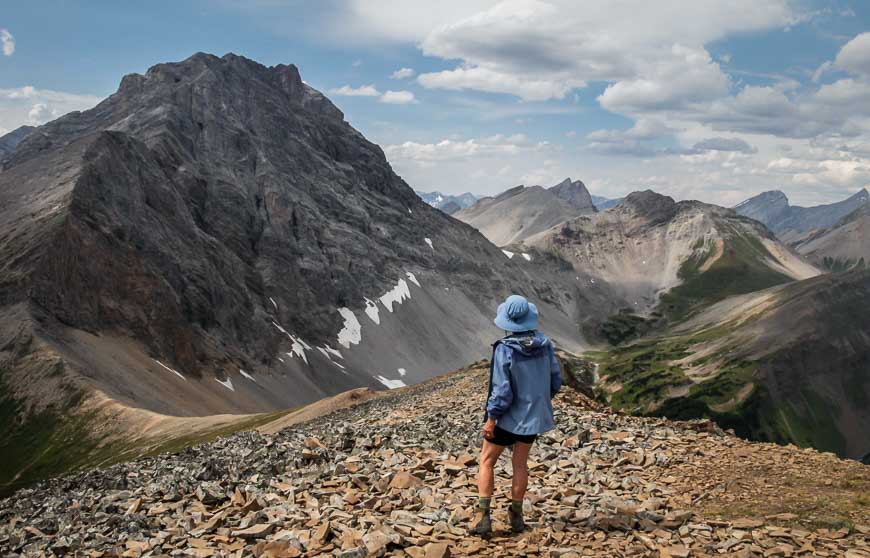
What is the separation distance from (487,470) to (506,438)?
725 mm

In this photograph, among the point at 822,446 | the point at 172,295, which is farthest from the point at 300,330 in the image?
the point at 822,446

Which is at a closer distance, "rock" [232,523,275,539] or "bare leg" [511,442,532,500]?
"bare leg" [511,442,532,500]

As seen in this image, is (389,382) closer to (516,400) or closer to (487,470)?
(487,470)

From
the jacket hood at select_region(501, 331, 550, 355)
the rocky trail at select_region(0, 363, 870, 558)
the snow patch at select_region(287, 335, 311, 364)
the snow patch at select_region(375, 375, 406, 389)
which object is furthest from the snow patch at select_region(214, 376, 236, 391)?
the jacket hood at select_region(501, 331, 550, 355)

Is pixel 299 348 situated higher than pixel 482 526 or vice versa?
pixel 482 526

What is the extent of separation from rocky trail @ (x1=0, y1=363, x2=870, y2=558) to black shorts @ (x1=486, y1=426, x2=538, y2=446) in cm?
167

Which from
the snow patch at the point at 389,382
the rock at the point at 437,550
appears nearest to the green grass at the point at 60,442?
the rock at the point at 437,550

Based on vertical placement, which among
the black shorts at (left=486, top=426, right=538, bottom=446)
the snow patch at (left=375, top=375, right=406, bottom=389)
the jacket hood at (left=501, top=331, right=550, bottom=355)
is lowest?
the snow patch at (left=375, top=375, right=406, bottom=389)

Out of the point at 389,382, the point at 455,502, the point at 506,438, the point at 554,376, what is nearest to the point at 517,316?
the point at 554,376

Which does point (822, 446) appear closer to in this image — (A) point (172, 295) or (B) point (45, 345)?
(A) point (172, 295)

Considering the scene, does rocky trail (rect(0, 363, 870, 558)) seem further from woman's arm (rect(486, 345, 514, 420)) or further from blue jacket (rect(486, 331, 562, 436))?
woman's arm (rect(486, 345, 514, 420))

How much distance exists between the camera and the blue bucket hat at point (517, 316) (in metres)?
Answer: 13.5

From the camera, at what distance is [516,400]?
13.6 m

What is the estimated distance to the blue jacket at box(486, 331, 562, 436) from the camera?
13375 millimetres
